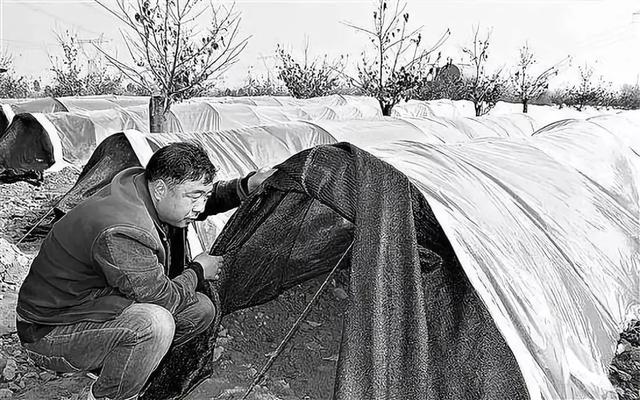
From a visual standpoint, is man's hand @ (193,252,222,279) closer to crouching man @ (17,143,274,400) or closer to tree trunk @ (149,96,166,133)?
crouching man @ (17,143,274,400)

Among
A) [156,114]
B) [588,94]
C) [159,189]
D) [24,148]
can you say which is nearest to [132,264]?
[159,189]

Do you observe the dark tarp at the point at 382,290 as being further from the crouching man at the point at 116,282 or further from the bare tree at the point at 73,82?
the bare tree at the point at 73,82

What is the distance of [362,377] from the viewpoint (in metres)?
2.10

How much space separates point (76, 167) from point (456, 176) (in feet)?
21.1

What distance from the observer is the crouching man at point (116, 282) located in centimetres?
222

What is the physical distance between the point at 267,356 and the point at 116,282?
1.34m

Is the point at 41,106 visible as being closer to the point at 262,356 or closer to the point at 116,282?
the point at 262,356

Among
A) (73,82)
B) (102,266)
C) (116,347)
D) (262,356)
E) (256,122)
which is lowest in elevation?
(262,356)

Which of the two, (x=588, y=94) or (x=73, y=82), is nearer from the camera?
(x=73, y=82)

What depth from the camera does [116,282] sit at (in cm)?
224

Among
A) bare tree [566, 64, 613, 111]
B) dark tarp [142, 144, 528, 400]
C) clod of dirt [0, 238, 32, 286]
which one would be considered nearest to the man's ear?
dark tarp [142, 144, 528, 400]

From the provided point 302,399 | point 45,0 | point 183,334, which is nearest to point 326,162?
point 183,334

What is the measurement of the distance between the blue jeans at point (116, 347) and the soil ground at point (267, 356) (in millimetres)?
671

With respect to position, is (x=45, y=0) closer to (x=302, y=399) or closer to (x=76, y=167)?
(x=76, y=167)
